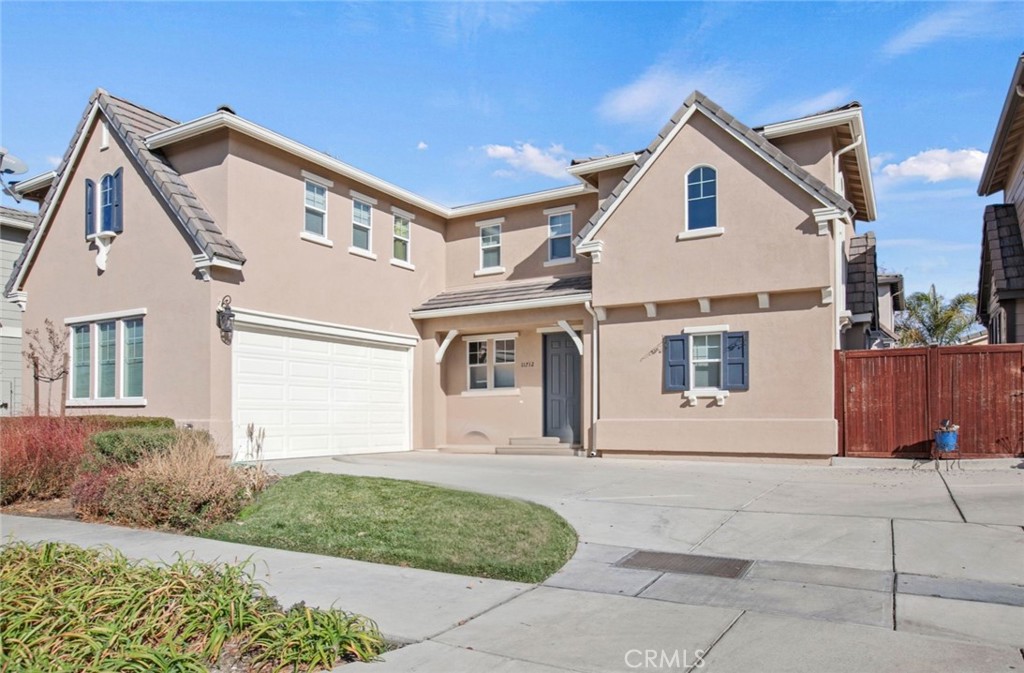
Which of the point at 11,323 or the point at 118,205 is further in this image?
the point at 11,323

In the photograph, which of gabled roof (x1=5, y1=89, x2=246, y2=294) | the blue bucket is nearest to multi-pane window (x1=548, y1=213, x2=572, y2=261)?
gabled roof (x1=5, y1=89, x2=246, y2=294)

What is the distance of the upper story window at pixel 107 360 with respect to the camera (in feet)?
51.0

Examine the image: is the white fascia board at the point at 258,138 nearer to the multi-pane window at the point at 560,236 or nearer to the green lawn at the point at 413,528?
the multi-pane window at the point at 560,236

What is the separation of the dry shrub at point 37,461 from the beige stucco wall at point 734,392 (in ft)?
32.2

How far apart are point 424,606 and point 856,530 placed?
497cm

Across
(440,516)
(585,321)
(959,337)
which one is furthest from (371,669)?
(959,337)

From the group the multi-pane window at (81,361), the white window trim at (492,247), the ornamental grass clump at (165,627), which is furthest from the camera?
the white window trim at (492,247)

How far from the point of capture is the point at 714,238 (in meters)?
15.2

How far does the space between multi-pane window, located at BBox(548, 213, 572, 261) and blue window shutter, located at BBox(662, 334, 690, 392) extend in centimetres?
444

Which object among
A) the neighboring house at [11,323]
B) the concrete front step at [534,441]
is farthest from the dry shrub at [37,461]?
the concrete front step at [534,441]

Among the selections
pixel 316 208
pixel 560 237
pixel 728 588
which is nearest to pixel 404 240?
pixel 316 208

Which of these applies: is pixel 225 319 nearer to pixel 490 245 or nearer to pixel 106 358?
pixel 106 358

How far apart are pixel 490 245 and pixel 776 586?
1499 centimetres

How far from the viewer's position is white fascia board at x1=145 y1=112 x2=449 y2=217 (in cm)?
1458
